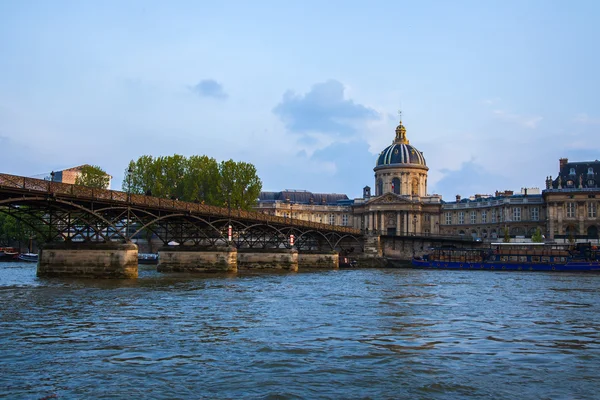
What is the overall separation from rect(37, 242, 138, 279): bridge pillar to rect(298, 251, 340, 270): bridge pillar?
4626 cm

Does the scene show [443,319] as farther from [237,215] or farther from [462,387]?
[237,215]

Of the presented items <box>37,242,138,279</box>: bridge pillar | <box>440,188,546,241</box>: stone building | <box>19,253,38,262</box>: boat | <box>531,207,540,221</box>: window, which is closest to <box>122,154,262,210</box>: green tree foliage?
<box>19,253,38,262</box>: boat

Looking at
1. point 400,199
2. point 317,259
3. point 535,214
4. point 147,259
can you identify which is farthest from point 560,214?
point 147,259

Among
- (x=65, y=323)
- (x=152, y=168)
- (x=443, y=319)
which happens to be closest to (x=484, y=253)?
(x=152, y=168)

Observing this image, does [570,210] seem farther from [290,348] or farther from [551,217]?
[290,348]

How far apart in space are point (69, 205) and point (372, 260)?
6876cm

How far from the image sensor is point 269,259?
7675cm

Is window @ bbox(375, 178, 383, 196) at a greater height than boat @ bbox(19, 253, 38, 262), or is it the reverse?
window @ bbox(375, 178, 383, 196)

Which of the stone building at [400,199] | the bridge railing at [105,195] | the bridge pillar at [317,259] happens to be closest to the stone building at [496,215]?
the stone building at [400,199]

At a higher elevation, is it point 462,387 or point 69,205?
point 69,205

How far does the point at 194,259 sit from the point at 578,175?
294ft

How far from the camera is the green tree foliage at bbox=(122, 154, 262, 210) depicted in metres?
95.7

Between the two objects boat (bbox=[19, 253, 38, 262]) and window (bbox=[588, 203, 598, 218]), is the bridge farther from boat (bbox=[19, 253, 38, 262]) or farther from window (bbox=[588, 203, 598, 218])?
window (bbox=[588, 203, 598, 218])

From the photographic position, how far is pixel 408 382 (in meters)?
15.0
